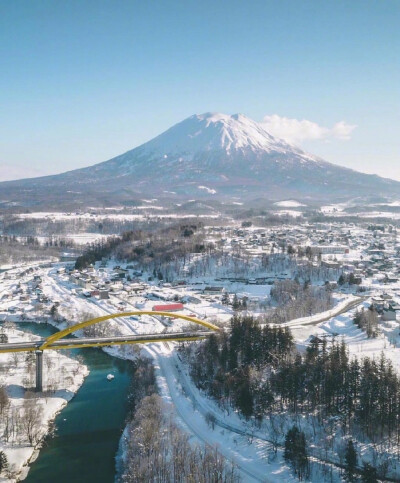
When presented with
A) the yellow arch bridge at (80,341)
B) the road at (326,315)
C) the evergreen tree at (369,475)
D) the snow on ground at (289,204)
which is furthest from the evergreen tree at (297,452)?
the snow on ground at (289,204)

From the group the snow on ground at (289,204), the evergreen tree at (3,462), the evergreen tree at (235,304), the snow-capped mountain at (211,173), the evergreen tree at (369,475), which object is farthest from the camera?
the snow-capped mountain at (211,173)

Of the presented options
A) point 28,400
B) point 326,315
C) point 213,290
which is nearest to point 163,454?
point 28,400

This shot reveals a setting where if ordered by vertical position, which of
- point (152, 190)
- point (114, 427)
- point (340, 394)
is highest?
point (152, 190)

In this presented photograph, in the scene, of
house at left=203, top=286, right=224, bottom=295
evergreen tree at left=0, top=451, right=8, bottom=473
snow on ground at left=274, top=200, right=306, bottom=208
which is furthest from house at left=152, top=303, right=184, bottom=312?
snow on ground at left=274, top=200, right=306, bottom=208

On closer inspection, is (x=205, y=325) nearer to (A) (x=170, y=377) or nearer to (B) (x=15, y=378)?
(A) (x=170, y=377)

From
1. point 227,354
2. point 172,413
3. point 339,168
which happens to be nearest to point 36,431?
point 172,413

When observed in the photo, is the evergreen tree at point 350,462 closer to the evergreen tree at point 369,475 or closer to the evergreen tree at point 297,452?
the evergreen tree at point 369,475

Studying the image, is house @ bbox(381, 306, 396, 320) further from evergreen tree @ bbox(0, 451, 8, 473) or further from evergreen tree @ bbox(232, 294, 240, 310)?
evergreen tree @ bbox(0, 451, 8, 473)
